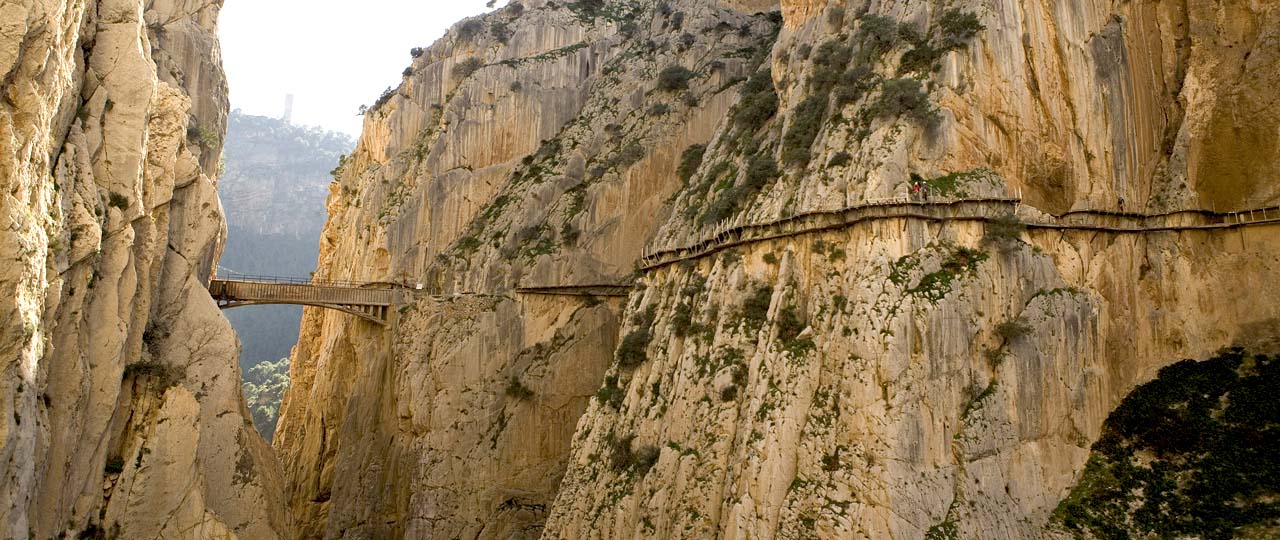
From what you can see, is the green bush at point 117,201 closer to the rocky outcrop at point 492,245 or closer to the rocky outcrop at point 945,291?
the rocky outcrop at point 492,245

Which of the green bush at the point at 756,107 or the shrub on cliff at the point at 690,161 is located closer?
the green bush at the point at 756,107

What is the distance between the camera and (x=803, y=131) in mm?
33906

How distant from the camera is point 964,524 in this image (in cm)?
2466

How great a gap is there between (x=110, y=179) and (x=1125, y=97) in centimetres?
3365

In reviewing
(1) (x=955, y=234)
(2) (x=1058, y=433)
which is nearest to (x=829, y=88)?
(1) (x=955, y=234)

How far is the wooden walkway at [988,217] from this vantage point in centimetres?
2838

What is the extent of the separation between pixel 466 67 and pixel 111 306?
27.7m

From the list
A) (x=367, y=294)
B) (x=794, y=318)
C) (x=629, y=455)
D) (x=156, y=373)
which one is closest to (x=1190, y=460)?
(x=794, y=318)

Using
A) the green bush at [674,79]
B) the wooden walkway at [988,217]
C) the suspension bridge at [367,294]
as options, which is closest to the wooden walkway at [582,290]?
the suspension bridge at [367,294]

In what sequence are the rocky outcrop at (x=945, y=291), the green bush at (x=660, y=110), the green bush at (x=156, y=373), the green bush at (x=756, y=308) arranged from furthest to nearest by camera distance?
the green bush at (x=660, y=110)
the green bush at (x=756, y=308)
the green bush at (x=156, y=373)
the rocky outcrop at (x=945, y=291)

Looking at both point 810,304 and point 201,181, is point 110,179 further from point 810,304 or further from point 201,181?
point 810,304

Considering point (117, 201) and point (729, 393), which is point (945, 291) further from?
point (117, 201)

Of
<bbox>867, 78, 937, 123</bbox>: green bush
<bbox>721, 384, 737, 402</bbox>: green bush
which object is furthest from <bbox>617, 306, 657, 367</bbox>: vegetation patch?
<bbox>867, 78, 937, 123</bbox>: green bush

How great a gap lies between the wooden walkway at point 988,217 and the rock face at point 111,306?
19.6 meters
